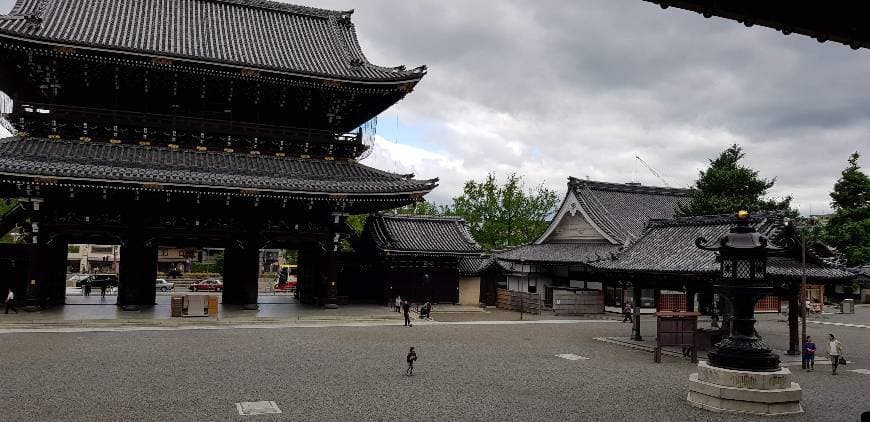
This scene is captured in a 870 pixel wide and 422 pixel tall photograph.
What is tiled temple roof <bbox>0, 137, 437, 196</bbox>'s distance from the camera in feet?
85.4

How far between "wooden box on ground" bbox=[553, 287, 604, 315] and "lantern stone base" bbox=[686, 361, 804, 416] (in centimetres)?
2432

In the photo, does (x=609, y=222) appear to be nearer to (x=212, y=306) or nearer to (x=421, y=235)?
(x=421, y=235)

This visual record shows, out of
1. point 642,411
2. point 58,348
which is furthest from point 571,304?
point 58,348

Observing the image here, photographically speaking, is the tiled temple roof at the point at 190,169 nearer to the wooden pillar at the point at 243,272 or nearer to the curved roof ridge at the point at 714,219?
the wooden pillar at the point at 243,272

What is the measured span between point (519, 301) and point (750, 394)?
87.5ft

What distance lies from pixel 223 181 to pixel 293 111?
6.84m

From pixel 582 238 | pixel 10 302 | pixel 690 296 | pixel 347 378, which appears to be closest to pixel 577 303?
pixel 582 238

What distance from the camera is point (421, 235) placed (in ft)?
125

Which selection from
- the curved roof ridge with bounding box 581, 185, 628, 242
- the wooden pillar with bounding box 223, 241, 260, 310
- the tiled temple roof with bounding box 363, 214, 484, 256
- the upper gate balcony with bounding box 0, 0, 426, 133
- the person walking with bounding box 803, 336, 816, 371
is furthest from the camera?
the curved roof ridge with bounding box 581, 185, 628, 242

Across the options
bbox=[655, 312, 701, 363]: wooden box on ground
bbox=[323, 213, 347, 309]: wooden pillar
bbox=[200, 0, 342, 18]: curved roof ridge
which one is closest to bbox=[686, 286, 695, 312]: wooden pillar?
bbox=[655, 312, 701, 363]: wooden box on ground

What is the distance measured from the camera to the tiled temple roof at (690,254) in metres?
21.9

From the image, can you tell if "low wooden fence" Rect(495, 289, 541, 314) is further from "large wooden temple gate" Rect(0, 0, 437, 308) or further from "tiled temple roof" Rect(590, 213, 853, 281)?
"large wooden temple gate" Rect(0, 0, 437, 308)

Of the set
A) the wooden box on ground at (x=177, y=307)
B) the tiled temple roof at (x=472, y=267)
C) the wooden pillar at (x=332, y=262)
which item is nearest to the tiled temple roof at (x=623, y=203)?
the tiled temple roof at (x=472, y=267)

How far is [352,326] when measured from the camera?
2848cm
